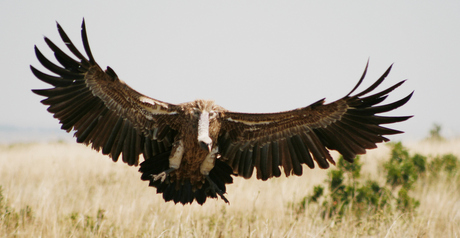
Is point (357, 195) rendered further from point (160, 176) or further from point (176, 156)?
point (160, 176)

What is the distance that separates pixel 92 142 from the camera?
500 centimetres

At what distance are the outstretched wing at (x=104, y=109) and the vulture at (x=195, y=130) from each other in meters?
0.01

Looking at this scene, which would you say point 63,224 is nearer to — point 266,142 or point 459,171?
point 266,142

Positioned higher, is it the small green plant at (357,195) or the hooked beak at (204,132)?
the hooked beak at (204,132)

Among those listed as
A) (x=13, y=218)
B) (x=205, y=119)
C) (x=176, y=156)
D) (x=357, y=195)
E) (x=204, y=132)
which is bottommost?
(x=13, y=218)

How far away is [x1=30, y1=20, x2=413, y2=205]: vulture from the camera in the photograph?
4742 millimetres

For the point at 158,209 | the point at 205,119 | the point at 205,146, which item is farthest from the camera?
the point at 158,209

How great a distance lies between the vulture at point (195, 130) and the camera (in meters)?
4.74

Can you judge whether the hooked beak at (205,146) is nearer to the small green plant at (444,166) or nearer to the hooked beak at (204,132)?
the hooked beak at (204,132)

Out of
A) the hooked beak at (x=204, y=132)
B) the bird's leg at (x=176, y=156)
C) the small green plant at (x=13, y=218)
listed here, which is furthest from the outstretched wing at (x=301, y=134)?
the small green plant at (x=13, y=218)

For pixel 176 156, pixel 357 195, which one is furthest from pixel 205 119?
pixel 357 195

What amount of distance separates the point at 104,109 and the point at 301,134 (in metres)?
2.44

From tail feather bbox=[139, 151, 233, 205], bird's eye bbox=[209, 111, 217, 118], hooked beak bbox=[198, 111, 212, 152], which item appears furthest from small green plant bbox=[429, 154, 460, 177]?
hooked beak bbox=[198, 111, 212, 152]

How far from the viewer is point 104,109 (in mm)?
4977
